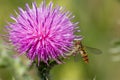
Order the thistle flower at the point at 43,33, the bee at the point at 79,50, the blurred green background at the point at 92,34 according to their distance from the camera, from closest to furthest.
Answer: the thistle flower at the point at 43,33 < the bee at the point at 79,50 < the blurred green background at the point at 92,34

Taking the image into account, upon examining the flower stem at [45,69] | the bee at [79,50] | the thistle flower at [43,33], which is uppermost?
the thistle flower at [43,33]

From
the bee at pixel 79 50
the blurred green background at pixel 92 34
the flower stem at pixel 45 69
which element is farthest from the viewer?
the blurred green background at pixel 92 34

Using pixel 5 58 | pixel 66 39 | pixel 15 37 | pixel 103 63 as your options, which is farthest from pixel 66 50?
pixel 103 63

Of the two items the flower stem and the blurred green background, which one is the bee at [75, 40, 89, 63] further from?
the blurred green background

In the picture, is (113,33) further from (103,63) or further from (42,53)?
(42,53)

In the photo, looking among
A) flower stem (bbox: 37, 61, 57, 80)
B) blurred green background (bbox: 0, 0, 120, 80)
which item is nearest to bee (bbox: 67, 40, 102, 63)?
flower stem (bbox: 37, 61, 57, 80)

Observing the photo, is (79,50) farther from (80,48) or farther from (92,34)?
(92,34)

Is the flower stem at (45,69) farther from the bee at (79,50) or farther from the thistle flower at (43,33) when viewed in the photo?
the bee at (79,50)

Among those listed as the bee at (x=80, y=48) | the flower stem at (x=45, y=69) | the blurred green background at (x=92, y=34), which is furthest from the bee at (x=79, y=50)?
the blurred green background at (x=92, y=34)
